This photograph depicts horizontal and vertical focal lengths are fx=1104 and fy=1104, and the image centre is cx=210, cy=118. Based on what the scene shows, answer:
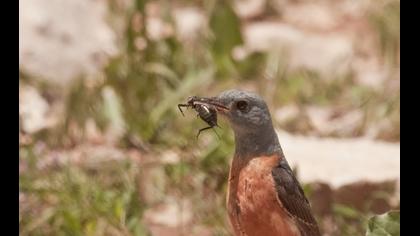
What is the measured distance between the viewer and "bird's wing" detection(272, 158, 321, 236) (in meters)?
4.98

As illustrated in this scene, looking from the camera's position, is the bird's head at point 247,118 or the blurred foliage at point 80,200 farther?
the blurred foliage at point 80,200

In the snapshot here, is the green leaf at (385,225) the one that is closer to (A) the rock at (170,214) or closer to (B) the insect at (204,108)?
(B) the insect at (204,108)

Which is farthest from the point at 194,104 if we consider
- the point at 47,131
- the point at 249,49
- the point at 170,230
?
the point at 249,49

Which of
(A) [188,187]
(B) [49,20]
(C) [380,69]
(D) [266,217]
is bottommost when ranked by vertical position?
(D) [266,217]

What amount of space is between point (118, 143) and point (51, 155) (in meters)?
0.58

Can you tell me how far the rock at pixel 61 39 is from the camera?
29.7ft

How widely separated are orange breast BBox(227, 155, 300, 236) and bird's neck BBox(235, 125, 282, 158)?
32 millimetres

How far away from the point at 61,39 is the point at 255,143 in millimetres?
4806

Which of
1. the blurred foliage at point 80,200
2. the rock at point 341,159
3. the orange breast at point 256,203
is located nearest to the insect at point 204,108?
the orange breast at point 256,203

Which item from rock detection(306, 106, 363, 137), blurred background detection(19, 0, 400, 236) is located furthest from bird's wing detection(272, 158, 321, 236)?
rock detection(306, 106, 363, 137)

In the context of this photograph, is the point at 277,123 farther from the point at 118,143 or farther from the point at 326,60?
the point at 326,60

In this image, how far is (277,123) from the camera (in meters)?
8.10

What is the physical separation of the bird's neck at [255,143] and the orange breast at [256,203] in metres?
0.03

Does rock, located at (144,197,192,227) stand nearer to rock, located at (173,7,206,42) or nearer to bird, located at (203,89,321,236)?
bird, located at (203,89,321,236)
